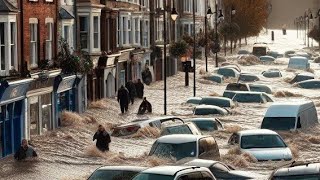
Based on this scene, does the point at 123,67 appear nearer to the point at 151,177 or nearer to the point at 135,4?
the point at 135,4

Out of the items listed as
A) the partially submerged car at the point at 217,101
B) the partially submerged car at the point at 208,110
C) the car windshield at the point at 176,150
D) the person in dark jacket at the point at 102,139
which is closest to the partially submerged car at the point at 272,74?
the partially submerged car at the point at 217,101

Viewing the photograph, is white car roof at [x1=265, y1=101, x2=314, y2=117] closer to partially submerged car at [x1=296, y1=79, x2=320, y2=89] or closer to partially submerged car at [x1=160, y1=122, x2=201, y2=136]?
partially submerged car at [x1=160, y1=122, x2=201, y2=136]

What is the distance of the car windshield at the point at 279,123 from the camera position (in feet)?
143

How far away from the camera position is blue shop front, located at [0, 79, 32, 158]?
125ft

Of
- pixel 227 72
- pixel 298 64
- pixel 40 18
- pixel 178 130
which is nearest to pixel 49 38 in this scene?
pixel 40 18

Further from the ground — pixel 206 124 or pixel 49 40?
pixel 49 40

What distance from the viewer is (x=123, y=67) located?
229ft

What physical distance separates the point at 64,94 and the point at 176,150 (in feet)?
63.9

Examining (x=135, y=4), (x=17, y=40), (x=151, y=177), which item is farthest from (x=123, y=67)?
(x=151, y=177)

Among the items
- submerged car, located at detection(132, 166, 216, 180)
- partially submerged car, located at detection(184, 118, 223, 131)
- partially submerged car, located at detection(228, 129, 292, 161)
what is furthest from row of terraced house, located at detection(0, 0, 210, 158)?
submerged car, located at detection(132, 166, 216, 180)

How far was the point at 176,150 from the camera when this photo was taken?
32438 millimetres

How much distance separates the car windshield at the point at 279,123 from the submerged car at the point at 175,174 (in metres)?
21.0

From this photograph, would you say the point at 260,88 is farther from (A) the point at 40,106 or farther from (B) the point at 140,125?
(A) the point at 40,106

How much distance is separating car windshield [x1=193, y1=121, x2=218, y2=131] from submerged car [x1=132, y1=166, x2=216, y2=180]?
23.3 metres
